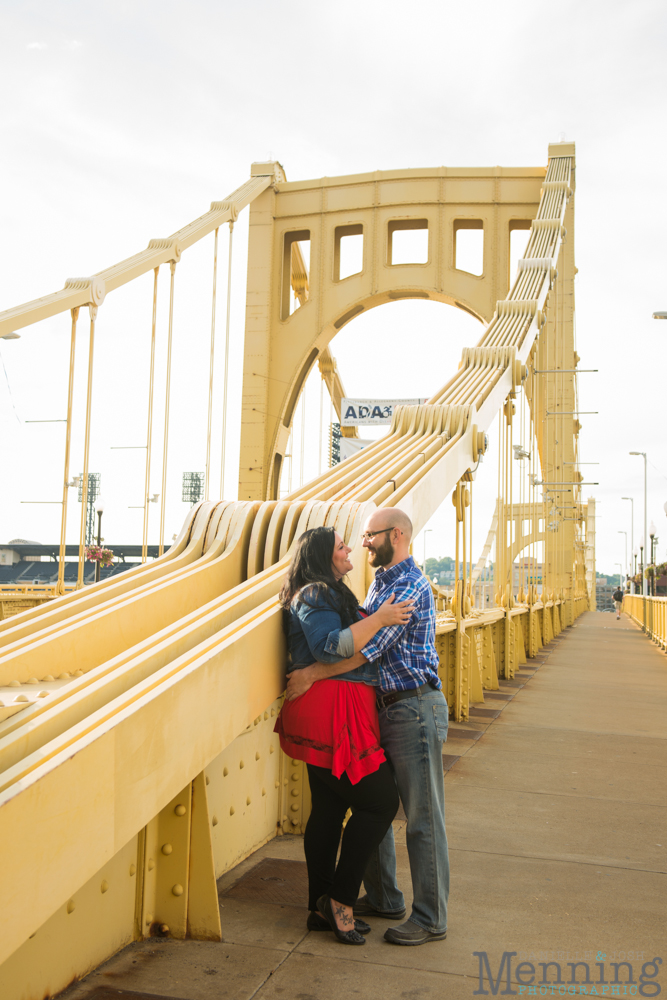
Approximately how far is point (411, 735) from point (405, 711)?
2.8 inches

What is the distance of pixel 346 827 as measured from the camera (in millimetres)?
2527

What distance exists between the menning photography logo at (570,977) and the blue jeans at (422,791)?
0.19 m

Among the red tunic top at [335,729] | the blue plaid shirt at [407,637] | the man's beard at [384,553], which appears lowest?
the red tunic top at [335,729]

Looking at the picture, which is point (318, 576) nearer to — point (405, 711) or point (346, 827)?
point (405, 711)

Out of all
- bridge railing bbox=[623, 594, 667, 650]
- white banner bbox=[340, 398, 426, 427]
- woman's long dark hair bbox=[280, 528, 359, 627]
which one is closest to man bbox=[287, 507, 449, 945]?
woman's long dark hair bbox=[280, 528, 359, 627]

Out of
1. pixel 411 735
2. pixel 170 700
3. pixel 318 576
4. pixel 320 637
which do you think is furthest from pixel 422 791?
pixel 170 700

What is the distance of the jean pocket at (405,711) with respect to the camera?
259 centimetres

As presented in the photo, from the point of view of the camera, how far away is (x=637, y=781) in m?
4.82

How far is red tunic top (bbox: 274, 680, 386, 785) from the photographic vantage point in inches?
96.7

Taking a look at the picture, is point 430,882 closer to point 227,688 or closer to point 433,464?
point 227,688

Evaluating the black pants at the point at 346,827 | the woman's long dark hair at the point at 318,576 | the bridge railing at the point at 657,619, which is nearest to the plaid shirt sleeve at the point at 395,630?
the woman's long dark hair at the point at 318,576

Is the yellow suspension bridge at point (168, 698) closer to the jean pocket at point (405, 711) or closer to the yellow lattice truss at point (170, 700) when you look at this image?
the yellow lattice truss at point (170, 700)

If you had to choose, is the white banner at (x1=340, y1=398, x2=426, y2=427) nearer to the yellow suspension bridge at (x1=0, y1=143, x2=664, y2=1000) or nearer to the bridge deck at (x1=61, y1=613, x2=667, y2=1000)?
the yellow suspension bridge at (x1=0, y1=143, x2=664, y2=1000)

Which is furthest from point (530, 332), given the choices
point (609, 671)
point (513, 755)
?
point (513, 755)
